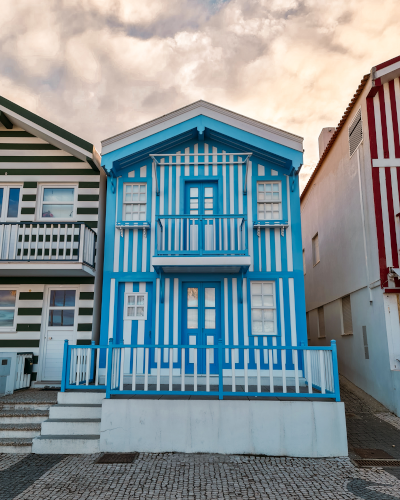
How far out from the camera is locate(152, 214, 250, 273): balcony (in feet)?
28.6

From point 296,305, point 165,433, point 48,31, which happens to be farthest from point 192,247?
point 48,31

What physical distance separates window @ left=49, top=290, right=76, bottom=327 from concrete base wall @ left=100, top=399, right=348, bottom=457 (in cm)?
400

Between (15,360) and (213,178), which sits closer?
(15,360)

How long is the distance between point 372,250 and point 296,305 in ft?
9.71

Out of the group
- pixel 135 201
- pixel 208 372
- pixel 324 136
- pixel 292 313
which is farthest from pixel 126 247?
pixel 324 136

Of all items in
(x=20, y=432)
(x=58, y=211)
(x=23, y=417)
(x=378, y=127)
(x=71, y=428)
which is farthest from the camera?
(x=58, y=211)

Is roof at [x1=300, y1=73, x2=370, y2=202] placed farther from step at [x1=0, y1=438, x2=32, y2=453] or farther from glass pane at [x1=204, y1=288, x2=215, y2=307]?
step at [x1=0, y1=438, x2=32, y2=453]

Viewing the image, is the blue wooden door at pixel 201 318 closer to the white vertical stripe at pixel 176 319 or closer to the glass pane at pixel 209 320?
the glass pane at pixel 209 320

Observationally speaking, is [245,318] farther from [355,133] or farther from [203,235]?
[355,133]

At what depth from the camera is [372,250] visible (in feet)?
33.9

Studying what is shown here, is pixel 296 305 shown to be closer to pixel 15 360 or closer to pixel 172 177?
pixel 172 177

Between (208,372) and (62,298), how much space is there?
209 inches

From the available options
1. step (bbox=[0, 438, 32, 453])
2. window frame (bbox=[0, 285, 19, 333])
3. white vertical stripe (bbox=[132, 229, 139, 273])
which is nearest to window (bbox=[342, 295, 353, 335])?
white vertical stripe (bbox=[132, 229, 139, 273])

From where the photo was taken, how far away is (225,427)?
638cm
